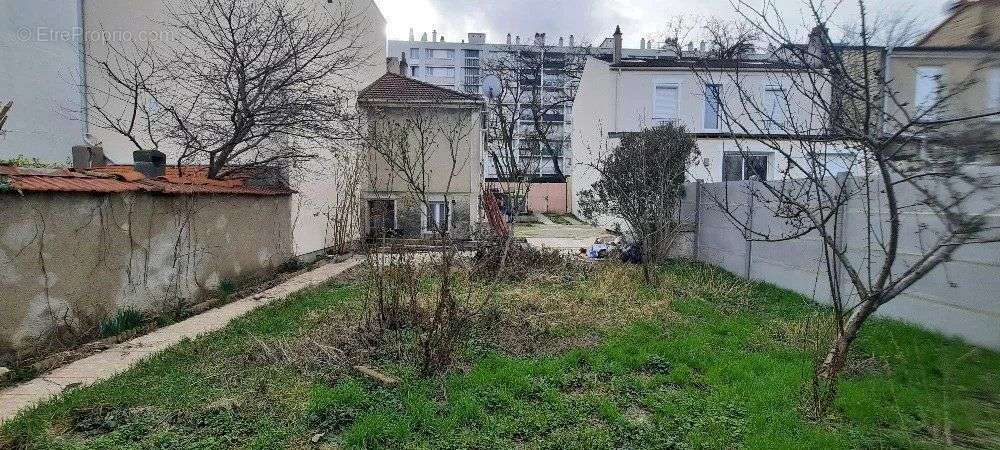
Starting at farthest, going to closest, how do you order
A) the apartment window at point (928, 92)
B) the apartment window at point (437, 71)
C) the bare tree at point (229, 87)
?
1. the apartment window at point (437, 71)
2. the bare tree at point (229, 87)
3. the apartment window at point (928, 92)

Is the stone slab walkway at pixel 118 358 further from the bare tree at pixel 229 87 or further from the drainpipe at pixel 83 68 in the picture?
the drainpipe at pixel 83 68

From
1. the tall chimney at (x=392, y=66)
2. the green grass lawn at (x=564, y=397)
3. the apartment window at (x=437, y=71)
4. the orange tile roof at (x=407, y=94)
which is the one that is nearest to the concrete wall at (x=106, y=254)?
the green grass lawn at (x=564, y=397)

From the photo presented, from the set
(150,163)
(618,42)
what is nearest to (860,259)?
(150,163)

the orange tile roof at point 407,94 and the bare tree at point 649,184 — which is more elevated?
the orange tile roof at point 407,94

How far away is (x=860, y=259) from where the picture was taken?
23.7ft

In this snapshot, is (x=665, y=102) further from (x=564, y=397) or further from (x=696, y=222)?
(x=564, y=397)

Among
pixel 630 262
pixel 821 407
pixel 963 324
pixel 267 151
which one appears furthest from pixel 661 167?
pixel 267 151

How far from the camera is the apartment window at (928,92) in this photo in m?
3.16

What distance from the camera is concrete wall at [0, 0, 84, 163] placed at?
1111 centimetres

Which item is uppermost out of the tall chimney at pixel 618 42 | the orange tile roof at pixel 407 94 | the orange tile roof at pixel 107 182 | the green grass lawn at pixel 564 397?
the tall chimney at pixel 618 42

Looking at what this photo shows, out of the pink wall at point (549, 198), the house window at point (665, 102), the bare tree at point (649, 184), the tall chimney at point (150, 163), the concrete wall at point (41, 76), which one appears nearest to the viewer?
the tall chimney at point (150, 163)

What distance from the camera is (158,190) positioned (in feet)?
23.9

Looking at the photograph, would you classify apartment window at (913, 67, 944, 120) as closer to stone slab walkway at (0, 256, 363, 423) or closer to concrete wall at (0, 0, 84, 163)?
stone slab walkway at (0, 256, 363, 423)

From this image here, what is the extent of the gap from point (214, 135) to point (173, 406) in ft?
26.0
